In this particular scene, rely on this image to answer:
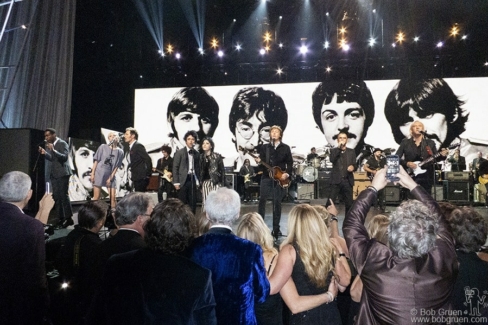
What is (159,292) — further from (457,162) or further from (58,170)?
(457,162)

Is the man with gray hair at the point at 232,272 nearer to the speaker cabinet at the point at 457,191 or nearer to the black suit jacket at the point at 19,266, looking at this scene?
the black suit jacket at the point at 19,266

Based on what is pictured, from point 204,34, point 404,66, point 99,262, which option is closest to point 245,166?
point 204,34

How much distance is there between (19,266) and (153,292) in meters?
1.31

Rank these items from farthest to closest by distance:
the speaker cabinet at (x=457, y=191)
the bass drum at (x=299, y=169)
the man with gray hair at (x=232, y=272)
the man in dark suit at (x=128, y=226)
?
the bass drum at (x=299, y=169)
the speaker cabinet at (x=457, y=191)
the man in dark suit at (x=128, y=226)
the man with gray hair at (x=232, y=272)

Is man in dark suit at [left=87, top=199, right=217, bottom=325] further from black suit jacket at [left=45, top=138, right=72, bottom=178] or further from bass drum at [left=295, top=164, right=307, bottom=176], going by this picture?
bass drum at [left=295, top=164, right=307, bottom=176]

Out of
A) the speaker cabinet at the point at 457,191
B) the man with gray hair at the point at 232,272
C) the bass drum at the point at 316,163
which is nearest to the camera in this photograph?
the man with gray hair at the point at 232,272

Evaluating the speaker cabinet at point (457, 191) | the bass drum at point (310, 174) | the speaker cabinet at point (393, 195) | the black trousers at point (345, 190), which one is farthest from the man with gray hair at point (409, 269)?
the bass drum at point (310, 174)

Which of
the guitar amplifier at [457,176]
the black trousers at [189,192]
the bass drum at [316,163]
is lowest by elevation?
the black trousers at [189,192]

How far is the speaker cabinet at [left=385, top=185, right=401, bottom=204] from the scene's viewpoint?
1138 centimetres

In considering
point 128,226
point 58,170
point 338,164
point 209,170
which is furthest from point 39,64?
point 128,226

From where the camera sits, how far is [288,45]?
14922 millimetres

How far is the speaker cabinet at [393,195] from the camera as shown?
37.3ft

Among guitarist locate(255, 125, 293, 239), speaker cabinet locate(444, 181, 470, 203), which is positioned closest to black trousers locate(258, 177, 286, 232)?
guitarist locate(255, 125, 293, 239)

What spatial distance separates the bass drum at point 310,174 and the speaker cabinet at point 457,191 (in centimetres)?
418
